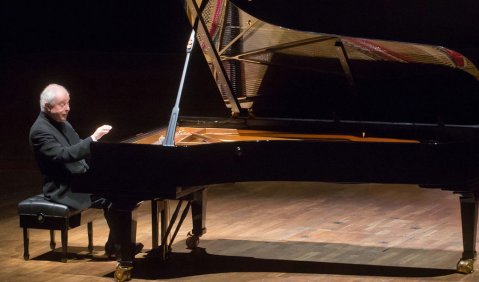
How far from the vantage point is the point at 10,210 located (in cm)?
525

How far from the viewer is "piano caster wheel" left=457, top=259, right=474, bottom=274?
3650 mm

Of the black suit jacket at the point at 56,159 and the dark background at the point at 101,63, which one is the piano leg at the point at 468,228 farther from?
the dark background at the point at 101,63

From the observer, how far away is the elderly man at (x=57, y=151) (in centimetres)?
376

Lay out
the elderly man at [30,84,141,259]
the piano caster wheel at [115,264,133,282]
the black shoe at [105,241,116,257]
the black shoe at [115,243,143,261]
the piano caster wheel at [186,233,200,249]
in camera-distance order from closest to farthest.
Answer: the piano caster wheel at [115,264,133,282]
the black shoe at [115,243,143,261]
the elderly man at [30,84,141,259]
the black shoe at [105,241,116,257]
the piano caster wheel at [186,233,200,249]

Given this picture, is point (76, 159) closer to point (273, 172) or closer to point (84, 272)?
point (84, 272)

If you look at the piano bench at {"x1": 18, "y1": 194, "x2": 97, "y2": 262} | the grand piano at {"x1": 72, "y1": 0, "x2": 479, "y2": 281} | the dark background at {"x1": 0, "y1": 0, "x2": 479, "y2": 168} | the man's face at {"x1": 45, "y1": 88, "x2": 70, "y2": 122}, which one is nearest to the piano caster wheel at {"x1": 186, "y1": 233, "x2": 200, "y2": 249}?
the grand piano at {"x1": 72, "y1": 0, "x2": 479, "y2": 281}

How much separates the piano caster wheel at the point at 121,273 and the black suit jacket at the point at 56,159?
541 mm

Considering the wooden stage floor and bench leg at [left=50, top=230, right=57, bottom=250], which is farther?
bench leg at [left=50, top=230, right=57, bottom=250]

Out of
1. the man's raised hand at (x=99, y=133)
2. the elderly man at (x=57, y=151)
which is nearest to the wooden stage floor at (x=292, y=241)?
the elderly man at (x=57, y=151)

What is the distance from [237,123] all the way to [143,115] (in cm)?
412

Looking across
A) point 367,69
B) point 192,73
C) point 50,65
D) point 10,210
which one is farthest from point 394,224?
point 50,65

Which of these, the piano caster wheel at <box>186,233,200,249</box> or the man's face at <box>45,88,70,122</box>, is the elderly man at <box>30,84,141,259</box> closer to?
the man's face at <box>45,88,70,122</box>

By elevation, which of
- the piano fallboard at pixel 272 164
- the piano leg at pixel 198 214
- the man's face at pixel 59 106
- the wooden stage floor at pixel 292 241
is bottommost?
the wooden stage floor at pixel 292 241

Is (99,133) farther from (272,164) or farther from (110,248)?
(272,164)
